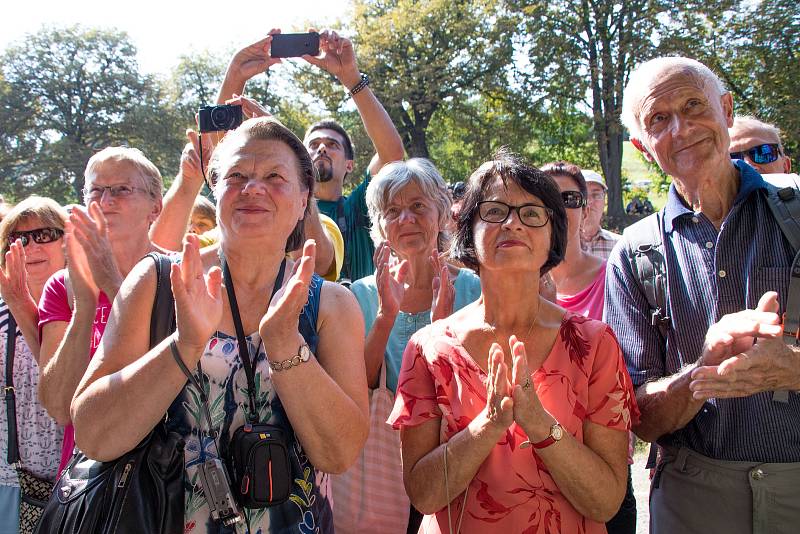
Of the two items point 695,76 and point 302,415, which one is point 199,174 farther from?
point 695,76

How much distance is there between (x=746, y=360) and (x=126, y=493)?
1737 mm

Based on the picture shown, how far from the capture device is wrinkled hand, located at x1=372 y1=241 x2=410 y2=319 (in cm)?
279

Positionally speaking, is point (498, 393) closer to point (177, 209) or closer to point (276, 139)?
point (276, 139)

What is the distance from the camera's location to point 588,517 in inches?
79.5

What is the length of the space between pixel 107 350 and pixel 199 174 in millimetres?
1985

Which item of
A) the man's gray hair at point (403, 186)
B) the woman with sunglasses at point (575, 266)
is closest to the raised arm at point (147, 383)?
the man's gray hair at point (403, 186)

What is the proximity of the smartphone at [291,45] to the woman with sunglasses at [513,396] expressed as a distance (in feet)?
6.56

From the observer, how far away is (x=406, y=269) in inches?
116

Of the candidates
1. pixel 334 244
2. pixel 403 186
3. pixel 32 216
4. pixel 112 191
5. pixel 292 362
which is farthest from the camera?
pixel 334 244

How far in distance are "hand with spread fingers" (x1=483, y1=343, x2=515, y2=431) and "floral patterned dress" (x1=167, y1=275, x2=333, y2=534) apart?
1.94 feet

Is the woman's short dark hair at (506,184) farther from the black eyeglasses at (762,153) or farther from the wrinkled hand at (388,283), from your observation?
the black eyeglasses at (762,153)

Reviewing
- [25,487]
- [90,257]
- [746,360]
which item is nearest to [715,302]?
[746,360]

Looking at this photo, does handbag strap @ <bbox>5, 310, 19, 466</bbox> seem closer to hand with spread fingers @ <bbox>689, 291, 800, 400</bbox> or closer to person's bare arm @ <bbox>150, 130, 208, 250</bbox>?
person's bare arm @ <bbox>150, 130, 208, 250</bbox>

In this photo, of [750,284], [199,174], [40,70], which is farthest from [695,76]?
[40,70]
